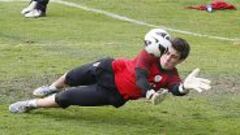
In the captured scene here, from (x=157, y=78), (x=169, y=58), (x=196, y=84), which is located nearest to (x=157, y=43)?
(x=169, y=58)

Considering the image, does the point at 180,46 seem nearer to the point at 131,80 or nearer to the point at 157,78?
the point at 157,78

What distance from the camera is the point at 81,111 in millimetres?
8320

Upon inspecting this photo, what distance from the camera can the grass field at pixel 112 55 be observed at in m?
7.75

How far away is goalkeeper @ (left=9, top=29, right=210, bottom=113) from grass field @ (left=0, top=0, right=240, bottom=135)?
0.73 feet

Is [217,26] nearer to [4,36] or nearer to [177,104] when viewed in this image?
[4,36]

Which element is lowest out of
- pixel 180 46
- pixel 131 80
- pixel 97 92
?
pixel 97 92

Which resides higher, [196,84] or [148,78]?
[196,84]

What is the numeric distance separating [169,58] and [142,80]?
36 cm

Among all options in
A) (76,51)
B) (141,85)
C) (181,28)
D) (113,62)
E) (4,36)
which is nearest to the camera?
(141,85)

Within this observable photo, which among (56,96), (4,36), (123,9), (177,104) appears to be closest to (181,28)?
(123,9)

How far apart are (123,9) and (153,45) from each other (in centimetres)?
1405

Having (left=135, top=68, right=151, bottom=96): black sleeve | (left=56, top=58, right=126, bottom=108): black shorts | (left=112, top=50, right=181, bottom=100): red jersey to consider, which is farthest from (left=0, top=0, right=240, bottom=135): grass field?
(left=135, top=68, right=151, bottom=96): black sleeve

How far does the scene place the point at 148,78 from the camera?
7.41m

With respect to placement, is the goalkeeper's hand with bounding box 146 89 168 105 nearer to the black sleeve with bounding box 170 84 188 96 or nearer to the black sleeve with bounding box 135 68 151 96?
the black sleeve with bounding box 135 68 151 96
